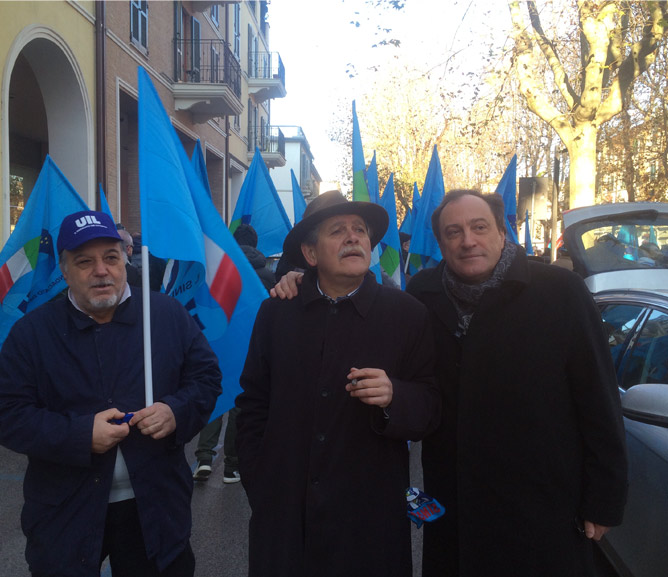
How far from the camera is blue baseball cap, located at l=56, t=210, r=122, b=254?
2416 millimetres

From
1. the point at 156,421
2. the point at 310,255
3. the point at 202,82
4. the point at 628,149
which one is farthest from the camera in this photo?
the point at 628,149

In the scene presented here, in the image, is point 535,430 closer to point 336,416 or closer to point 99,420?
point 336,416

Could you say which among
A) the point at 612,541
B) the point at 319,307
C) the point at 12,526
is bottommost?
the point at 12,526

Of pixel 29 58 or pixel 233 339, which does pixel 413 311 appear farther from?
pixel 29 58

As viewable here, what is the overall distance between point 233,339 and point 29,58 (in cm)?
969

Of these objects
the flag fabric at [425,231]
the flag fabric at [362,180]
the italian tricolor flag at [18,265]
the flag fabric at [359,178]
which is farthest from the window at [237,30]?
the italian tricolor flag at [18,265]

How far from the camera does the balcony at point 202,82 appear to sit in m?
15.9

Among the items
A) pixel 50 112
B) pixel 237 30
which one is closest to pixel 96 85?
pixel 50 112

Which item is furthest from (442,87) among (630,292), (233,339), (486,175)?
(486,175)

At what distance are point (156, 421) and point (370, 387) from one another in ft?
2.65

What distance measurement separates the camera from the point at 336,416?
7.09 feet

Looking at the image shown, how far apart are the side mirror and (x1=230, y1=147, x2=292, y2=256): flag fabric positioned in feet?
15.9

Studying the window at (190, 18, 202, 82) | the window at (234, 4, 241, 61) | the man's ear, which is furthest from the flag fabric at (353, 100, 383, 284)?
the window at (234, 4, 241, 61)

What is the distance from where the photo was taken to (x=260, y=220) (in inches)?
275
